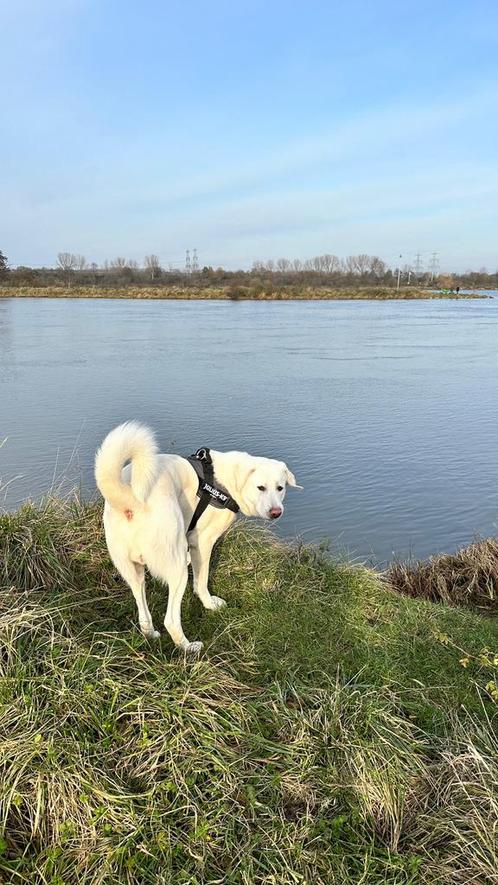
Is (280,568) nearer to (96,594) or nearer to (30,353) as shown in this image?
(96,594)

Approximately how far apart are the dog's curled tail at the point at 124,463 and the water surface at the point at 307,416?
10.7 feet

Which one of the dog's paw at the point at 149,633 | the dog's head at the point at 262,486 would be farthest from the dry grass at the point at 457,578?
the dog's paw at the point at 149,633

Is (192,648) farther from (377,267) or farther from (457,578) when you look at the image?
(377,267)

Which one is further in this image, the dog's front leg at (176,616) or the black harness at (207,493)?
the black harness at (207,493)

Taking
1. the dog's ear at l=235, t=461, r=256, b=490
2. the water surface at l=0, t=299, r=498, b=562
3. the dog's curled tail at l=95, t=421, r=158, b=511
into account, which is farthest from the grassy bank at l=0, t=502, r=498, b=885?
the water surface at l=0, t=299, r=498, b=562

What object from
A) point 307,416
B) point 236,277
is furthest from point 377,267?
point 307,416

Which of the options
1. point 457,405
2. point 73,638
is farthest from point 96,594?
point 457,405

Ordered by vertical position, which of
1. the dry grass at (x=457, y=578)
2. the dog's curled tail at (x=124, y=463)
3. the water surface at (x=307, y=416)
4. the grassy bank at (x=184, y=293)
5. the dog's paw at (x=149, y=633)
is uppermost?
the grassy bank at (x=184, y=293)

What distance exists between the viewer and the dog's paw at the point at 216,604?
4438 mm

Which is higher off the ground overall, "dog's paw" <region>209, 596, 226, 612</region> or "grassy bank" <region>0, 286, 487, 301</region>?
"grassy bank" <region>0, 286, 487, 301</region>

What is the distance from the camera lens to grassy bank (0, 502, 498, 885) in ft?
7.74

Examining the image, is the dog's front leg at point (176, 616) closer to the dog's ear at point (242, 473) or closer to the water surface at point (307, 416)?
the dog's ear at point (242, 473)

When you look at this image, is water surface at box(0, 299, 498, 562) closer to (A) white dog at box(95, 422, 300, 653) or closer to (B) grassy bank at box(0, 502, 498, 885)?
(A) white dog at box(95, 422, 300, 653)

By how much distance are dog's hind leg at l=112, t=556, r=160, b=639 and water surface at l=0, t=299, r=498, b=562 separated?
299cm
